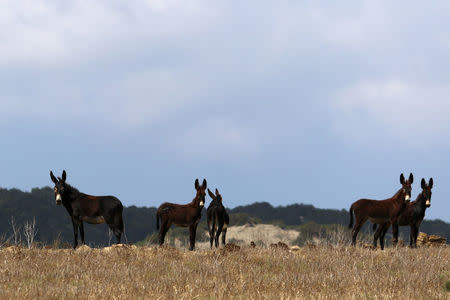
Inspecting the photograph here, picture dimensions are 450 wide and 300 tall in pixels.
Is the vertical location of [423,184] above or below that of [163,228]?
above

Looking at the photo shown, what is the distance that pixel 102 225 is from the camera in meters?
80.4

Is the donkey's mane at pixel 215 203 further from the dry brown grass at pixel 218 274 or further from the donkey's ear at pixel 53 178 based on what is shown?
the donkey's ear at pixel 53 178

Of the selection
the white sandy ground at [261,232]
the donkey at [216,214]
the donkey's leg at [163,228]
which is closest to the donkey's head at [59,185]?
the donkey's leg at [163,228]

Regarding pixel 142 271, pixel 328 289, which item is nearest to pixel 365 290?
pixel 328 289

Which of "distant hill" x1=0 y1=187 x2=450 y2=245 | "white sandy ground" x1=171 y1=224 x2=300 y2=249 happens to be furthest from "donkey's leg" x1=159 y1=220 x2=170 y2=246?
"distant hill" x1=0 y1=187 x2=450 y2=245

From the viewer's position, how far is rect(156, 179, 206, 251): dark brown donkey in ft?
58.4

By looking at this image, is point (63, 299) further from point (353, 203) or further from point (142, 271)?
point (353, 203)

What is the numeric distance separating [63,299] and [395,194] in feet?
41.6

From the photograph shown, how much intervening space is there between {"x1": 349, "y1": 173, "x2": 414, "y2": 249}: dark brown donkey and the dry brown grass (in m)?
2.92

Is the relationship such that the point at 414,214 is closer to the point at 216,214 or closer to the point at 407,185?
the point at 407,185

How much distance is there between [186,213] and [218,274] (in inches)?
254

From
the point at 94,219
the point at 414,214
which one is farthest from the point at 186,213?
the point at 414,214

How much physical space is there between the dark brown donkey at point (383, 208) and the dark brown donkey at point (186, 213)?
199 inches

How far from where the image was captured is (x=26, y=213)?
7288 centimetres
